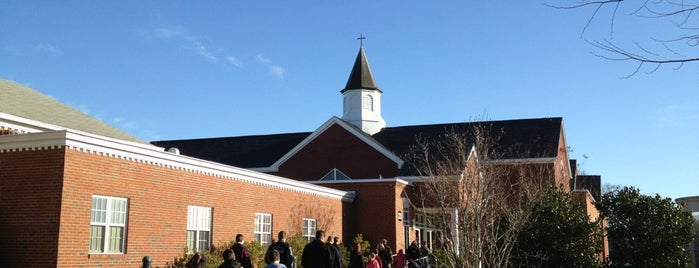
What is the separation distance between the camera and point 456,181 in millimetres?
17344

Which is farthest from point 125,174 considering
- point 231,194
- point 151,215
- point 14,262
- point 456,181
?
point 456,181

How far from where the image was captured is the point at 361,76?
41.1 metres

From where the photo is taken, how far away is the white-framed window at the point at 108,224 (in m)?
14.2

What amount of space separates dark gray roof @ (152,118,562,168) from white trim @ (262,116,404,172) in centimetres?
86

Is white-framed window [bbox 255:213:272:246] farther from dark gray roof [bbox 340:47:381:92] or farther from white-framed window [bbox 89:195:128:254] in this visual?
dark gray roof [bbox 340:47:381:92]

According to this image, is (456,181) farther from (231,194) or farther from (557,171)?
(557,171)

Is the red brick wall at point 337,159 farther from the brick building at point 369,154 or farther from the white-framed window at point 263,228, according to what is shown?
the white-framed window at point 263,228

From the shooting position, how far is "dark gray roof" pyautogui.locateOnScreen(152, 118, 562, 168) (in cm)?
3516

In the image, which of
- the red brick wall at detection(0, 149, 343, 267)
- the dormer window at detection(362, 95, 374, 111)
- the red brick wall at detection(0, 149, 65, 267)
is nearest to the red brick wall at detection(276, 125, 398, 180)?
the dormer window at detection(362, 95, 374, 111)

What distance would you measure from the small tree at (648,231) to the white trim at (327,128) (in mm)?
14768

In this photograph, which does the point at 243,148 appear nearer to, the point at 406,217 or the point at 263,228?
the point at 406,217

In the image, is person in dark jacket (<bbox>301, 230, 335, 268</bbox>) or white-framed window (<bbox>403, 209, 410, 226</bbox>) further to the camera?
white-framed window (<bbox>403, 209, 410, 226</bbox>)

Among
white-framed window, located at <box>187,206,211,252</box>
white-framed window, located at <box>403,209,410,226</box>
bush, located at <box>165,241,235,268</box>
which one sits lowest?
bush, located at <box>165,241,235,268</box>

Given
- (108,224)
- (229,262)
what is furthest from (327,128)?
(229,262)
